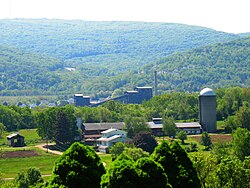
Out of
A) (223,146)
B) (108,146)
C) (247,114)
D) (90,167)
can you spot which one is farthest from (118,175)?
(247,114)

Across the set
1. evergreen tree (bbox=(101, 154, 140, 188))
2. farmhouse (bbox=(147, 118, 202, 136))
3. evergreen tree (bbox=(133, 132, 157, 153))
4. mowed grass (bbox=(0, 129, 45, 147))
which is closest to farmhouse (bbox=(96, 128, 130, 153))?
evergreen tree (bbox=(133, 132, 157, 153))

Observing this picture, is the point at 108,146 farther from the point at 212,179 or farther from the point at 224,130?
the point at 212,179

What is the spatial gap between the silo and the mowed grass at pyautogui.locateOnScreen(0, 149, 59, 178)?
31.9 meters

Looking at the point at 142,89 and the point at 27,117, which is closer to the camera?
the point at 27,117

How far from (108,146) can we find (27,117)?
92.6 feet

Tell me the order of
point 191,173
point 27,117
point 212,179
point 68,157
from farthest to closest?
point 27,117 → point 212,179 → point 191,173 → point 68,157

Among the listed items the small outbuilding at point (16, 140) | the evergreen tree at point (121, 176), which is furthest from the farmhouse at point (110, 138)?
the evergreen tree at point (121, 176)

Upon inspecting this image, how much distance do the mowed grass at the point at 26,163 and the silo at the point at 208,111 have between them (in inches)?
1255

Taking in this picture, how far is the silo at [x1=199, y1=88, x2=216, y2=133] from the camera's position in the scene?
106750 mm

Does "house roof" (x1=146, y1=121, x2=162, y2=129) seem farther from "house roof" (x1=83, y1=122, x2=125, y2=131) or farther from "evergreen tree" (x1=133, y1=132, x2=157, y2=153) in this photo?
"evergreen tree" (x1=133, y1=132, x2=157, y2=153)

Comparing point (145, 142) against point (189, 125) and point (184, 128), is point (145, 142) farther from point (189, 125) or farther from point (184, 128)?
point (189, 125)

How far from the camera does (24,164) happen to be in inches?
3036

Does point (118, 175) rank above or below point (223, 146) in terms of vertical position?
above

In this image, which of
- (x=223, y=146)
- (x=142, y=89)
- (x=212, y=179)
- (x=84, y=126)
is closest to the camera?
(x=212, y=179)
